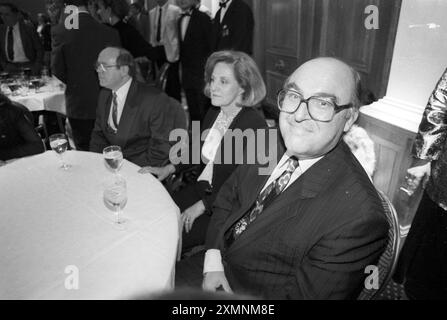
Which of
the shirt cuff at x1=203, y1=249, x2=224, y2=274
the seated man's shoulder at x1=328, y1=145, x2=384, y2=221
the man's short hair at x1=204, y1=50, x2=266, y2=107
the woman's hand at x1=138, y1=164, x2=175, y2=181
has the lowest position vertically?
the shirt cuff at x1=203, y1=249, x2=224, y2=274

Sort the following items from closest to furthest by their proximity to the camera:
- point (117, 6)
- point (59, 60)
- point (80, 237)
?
point (80, 237), point (59, 60), point (117, 6)

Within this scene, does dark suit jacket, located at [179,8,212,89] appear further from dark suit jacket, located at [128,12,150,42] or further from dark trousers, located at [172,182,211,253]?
dark trousers, located at [172,182,211,253]

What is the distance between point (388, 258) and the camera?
1084 millimetres

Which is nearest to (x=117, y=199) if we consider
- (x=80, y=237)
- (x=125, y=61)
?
(x=80, y=237)

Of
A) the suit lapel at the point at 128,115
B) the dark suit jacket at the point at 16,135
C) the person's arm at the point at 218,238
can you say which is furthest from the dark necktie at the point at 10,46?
the person's arm at the point at 218,238

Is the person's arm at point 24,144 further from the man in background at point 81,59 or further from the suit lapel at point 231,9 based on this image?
the suit lapel at point 231,9

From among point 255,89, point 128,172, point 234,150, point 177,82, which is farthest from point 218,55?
point 177,82

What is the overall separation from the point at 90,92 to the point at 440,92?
2.93 metres

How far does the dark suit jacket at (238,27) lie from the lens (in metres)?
3.74

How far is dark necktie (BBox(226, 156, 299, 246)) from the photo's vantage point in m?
1.36

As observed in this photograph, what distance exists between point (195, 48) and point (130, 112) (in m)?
2.22

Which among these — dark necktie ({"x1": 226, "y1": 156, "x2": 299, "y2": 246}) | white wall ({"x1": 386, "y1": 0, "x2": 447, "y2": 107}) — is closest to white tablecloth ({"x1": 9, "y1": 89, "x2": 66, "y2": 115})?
dark necktie ({"x1": 226, "y1": 156, "x2": 299, "y2": 246})

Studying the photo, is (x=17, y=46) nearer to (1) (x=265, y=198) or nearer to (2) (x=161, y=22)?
(2) (x=161, y=22)

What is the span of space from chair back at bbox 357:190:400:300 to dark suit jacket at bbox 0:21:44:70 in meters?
5.06
